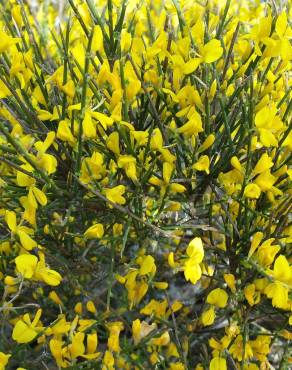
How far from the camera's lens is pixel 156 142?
1.29 m

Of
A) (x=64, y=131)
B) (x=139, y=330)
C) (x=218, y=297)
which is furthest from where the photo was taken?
(x=139, y=330)

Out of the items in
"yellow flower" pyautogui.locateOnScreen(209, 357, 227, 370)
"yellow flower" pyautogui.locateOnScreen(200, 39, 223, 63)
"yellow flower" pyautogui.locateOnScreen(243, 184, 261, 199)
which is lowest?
"yellow flower" pyautogui.locateOnScreen(209, 357, 227, 370)

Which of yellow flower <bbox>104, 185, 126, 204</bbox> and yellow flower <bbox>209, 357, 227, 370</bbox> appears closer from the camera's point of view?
yellow flower <bbox>104, 185, 126, 204</bbox>

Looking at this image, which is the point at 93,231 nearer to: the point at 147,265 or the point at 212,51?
the point at 147,265

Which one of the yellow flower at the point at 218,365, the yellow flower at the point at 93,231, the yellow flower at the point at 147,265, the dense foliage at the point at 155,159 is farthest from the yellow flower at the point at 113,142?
the yellow flower at the point at 218,365

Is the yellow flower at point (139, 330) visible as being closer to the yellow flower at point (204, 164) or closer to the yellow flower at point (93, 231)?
the yellow flower at point (93, 231)

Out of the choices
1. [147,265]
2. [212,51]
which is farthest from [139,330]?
[212,51]

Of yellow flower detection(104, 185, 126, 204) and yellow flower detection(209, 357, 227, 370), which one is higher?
yellow flower detection(104, 185, 126, 204)

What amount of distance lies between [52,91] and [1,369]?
719 millimetres

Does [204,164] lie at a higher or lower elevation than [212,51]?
lower

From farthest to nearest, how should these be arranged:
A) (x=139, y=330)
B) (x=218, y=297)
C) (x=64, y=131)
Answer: (x=139, y=330) → (x=218, y=297) → (x=64, y=131)

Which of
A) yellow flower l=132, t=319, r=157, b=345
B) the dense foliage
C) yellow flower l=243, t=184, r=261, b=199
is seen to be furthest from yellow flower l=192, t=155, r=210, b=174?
yellow flower l=132, t=319, r=157, b=345

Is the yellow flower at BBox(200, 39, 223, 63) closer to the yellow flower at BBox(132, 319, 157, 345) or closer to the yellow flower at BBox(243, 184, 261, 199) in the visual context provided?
the yellow flower at BBox(243, 184, 261, 199)

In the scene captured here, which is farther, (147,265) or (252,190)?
(147,265)
